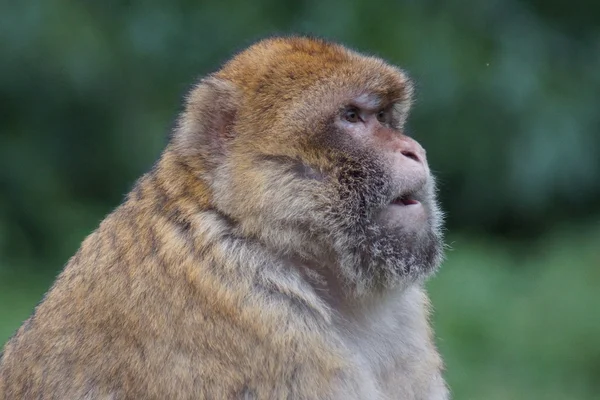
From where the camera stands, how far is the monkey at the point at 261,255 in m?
4.11

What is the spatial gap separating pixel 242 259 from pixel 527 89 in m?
5.92

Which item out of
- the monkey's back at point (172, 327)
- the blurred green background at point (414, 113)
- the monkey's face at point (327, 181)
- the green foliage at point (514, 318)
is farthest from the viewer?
the blurred green background at point (414, 113)

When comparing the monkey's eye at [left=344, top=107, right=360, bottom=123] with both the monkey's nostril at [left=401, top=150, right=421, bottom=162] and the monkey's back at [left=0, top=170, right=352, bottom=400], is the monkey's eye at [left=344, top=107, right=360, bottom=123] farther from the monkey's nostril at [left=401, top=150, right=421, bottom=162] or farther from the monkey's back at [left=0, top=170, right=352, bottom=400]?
the monkey's back at [left=0, top=170, right=352, bottom=400]

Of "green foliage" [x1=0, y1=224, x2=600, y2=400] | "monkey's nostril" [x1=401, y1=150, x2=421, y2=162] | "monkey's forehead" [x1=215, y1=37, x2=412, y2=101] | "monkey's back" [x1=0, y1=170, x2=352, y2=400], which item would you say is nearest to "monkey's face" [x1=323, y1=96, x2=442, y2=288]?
"monkey's nostril" [x1=401, y1=150, x2=421, y2=162]

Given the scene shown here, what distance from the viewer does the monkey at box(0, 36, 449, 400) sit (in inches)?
162

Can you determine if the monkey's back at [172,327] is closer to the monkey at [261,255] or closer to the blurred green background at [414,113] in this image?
the monkey at [261,255]

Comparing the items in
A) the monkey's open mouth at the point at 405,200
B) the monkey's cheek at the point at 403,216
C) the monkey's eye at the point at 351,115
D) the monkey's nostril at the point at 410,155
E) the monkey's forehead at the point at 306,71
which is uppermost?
the monkey's forehead at the point at 306,71

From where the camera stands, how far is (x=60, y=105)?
10125mm

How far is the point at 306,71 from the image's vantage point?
14.3 feet

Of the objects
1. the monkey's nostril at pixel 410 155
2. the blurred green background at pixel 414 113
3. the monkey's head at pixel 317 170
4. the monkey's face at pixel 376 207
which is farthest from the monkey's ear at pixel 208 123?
the blurred green background at pixel 414 113

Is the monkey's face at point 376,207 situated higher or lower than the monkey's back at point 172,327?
higher

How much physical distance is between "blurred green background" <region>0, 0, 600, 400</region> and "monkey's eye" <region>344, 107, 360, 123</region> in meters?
4.52

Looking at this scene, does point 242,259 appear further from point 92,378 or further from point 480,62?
point 480,62

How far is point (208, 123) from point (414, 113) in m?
4.72
